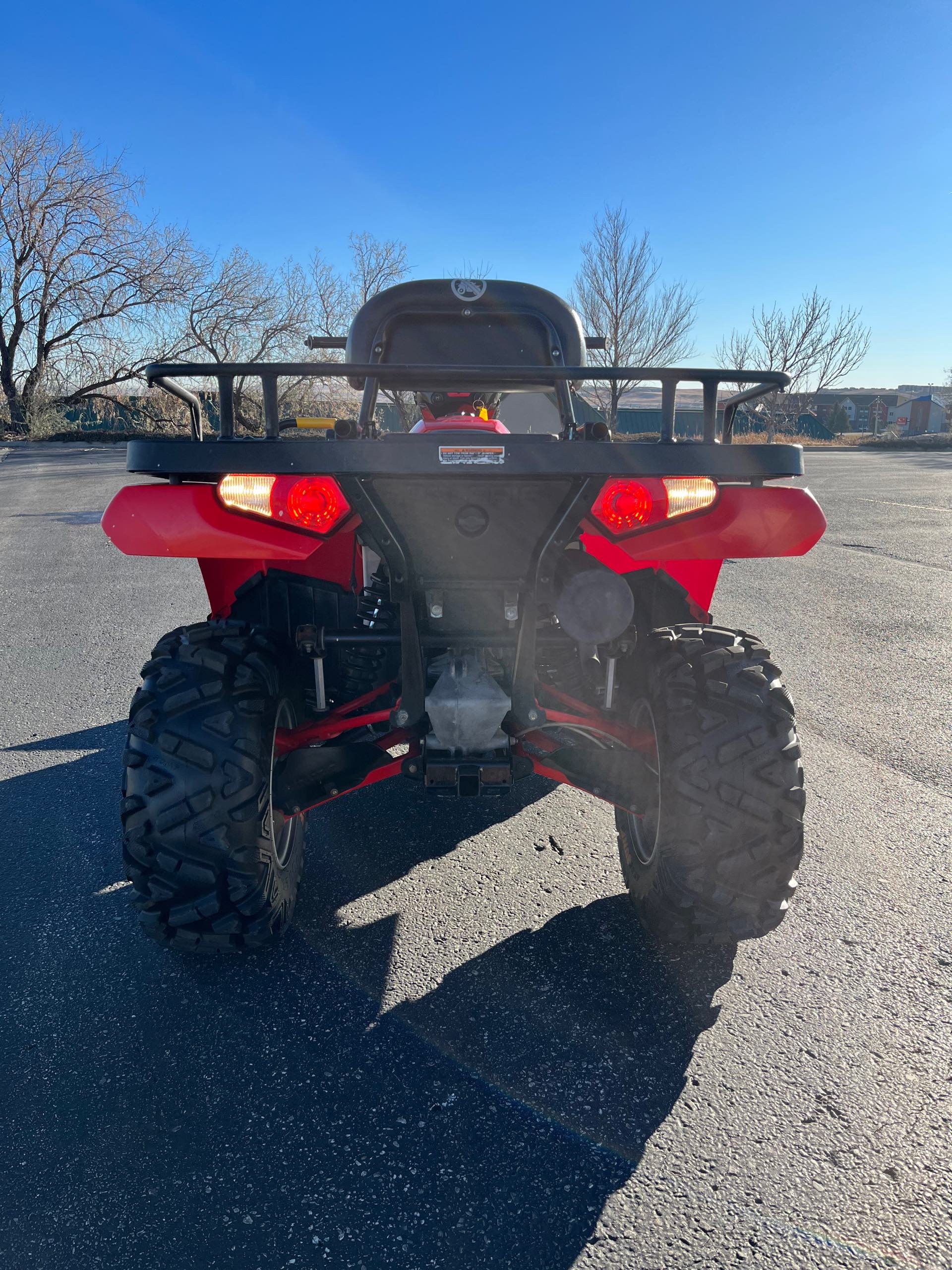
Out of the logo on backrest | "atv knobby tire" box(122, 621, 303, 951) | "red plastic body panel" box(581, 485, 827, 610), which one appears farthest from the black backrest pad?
"atv knobby tire" box(122, 621, 303, 951)

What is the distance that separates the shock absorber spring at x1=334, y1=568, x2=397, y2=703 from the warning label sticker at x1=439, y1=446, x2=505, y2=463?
30.3 inches

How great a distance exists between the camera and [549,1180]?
161 cm

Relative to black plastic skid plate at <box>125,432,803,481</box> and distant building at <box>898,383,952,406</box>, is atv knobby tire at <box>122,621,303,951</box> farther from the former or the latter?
distant building at <box>898,383,952,406</box>

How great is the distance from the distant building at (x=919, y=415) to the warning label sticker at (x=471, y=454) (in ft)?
269

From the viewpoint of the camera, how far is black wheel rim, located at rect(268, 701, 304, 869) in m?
2.19

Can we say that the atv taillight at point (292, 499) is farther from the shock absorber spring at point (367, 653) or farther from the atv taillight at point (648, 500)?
the atv taillight at point (648, 500)

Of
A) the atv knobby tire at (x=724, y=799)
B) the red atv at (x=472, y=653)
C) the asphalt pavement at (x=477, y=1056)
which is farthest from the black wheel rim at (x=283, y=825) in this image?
the atv knobby tire at (x=724, y=799)

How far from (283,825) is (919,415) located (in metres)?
87.2

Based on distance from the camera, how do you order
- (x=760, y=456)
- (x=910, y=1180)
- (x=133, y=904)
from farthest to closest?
(x=133, y=904)
(x=760, y=456)
(x=910, y=1180)

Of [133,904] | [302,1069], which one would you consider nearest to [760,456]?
[302,1069]

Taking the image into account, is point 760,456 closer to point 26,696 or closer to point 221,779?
point 221,779

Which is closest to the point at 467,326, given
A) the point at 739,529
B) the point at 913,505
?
the point at 739,529

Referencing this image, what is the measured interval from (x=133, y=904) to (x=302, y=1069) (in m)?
0.64

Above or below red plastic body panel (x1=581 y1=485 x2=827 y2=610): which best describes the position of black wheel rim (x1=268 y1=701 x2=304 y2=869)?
below
